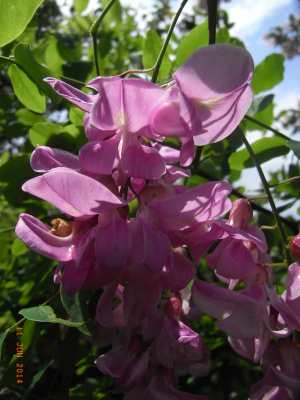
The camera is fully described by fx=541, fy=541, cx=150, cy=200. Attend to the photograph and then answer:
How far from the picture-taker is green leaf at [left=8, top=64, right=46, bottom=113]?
0.82m

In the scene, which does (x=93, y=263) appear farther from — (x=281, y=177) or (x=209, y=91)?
(x=281, y=177)

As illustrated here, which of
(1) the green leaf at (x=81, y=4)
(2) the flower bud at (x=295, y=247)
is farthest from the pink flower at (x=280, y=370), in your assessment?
(1) the green leaf at (x=81, y=4)

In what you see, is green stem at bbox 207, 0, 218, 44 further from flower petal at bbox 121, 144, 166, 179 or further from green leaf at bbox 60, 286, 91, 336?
green leaf at bbox 60, 286, 91, 336

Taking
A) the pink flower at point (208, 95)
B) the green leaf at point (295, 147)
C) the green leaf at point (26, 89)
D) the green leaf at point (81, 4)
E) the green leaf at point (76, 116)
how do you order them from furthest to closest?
the green leaf at point (81, 4) → the green leaf at point (76, 116) → the green leaf at point (26, 89) → the green leaf at point (295, 147) → the pink flower at point (208, 95)

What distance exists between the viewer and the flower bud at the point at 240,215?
64 centimetres

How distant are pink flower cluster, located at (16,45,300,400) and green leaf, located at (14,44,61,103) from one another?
222 mm

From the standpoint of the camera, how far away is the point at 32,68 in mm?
772

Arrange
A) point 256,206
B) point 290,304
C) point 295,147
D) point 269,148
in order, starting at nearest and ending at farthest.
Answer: point 290,304 < point 295,147 < point 269,148 < point 256,206

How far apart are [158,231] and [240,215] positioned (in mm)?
155

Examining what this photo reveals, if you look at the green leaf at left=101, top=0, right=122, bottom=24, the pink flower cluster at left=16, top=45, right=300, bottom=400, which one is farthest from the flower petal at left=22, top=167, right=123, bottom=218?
the green leaf at left=101, top=0, right=122, bottom=24

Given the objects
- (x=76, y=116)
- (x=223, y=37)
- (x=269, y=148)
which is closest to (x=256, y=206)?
(x=269, y=148)

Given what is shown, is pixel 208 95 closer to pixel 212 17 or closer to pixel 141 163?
pixel 141 163

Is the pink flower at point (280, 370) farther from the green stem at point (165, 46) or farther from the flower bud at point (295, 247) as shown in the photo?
the green stem at point (165, 46)

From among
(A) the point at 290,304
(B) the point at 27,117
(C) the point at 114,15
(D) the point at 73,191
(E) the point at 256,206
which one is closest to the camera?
(D) the point at 73,191
